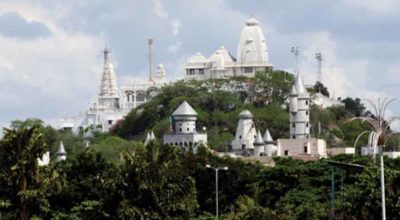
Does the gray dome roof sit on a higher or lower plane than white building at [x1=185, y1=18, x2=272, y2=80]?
lower

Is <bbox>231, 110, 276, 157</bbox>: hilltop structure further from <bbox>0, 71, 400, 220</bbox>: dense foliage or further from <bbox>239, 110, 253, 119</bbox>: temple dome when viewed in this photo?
<bbox>0, 71, 400, 220</bbox>: dense foliage

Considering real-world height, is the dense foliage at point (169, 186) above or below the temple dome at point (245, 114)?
below

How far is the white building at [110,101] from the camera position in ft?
578

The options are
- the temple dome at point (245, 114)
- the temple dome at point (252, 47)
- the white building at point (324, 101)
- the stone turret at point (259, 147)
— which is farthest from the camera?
the temple dome at point (252, 47)

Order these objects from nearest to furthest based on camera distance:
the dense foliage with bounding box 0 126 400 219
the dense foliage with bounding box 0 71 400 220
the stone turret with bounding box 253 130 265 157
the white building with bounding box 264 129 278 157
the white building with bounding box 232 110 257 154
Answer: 1. the dense foliage with bounding box 0 71 400 220
2. the dense foliage with bounding box 0 126 400 219
3. the white building with bounding box 264 129 278 157
4. the stone turret with bounding box 253 130 265 157
5. the white building with bounding box 232 110 257 154

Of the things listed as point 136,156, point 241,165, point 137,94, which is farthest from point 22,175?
point 137,94

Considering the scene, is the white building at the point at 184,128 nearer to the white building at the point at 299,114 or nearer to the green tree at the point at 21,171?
the white building at the point at 299,114

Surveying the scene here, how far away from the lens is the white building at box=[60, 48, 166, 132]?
17612 cm

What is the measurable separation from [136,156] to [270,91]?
81852mm

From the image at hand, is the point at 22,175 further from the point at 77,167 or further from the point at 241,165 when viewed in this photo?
the point at 241,165

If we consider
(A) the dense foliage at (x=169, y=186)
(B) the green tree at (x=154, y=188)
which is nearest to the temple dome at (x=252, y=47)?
(A) the dense foliage at (x=169, y=186)

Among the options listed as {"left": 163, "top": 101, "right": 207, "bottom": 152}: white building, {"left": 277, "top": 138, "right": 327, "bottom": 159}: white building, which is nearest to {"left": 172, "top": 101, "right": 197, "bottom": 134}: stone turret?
{"left": 163, "top": 101, "right": 207, "bottom": 152}: white building

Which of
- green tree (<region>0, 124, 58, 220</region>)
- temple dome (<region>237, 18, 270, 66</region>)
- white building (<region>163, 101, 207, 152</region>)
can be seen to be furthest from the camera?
temple dome (<region>237, 18, 270, 66</region>)

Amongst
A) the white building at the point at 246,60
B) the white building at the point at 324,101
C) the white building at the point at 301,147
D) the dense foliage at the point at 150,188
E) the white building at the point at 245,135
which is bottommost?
the dense foliage at the point at 150,188
